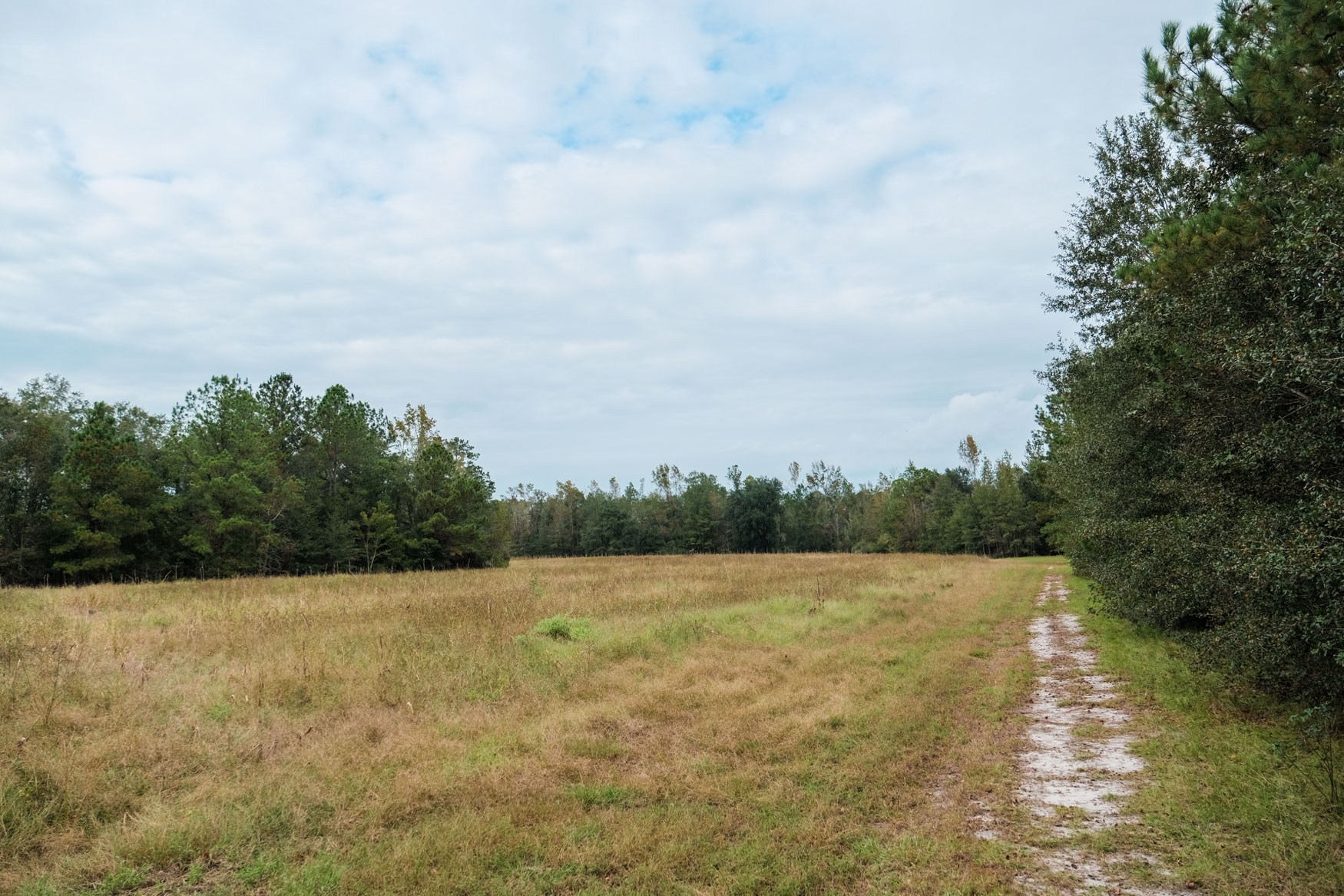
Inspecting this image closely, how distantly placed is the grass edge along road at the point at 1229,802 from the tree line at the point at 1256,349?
58cm

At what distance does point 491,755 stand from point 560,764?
789 mm

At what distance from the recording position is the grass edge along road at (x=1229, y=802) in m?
4.34

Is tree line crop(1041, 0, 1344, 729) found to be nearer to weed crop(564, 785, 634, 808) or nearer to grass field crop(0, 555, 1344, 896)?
grass field crop(0, 555, 1344, 896)

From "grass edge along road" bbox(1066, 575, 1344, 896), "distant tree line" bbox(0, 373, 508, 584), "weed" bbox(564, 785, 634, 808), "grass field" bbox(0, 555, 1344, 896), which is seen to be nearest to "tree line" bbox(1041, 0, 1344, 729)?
"grass edge along road" bbox(1066, 575, 1344, 896)

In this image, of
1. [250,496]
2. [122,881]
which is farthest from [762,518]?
[122,881]

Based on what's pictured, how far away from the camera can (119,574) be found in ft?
90.7

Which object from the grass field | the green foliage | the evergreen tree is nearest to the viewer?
the grass field

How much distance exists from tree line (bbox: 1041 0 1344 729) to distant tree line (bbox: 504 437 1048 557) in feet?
217

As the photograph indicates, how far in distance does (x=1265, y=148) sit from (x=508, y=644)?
1242 cm

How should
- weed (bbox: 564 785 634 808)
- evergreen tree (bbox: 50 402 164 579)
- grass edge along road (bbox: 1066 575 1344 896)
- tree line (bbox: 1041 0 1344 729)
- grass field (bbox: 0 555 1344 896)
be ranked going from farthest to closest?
1. evergreen tree (bbox: 50 402 164 579)
2. weed (bbox: 564 785 634 808)
3. tree line (bbox: 1041 0 1344 729)
4. grass field (bbox: 0 555 1344 896)
5. grass edge along road (bbox: 1066 575 1344 896)

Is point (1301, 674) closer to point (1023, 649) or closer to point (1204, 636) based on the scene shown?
point (1204, 636)

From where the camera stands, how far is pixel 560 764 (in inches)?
258

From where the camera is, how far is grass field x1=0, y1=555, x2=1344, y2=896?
460cm

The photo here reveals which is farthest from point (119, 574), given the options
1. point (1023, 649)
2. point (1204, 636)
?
point (1204, 636)
